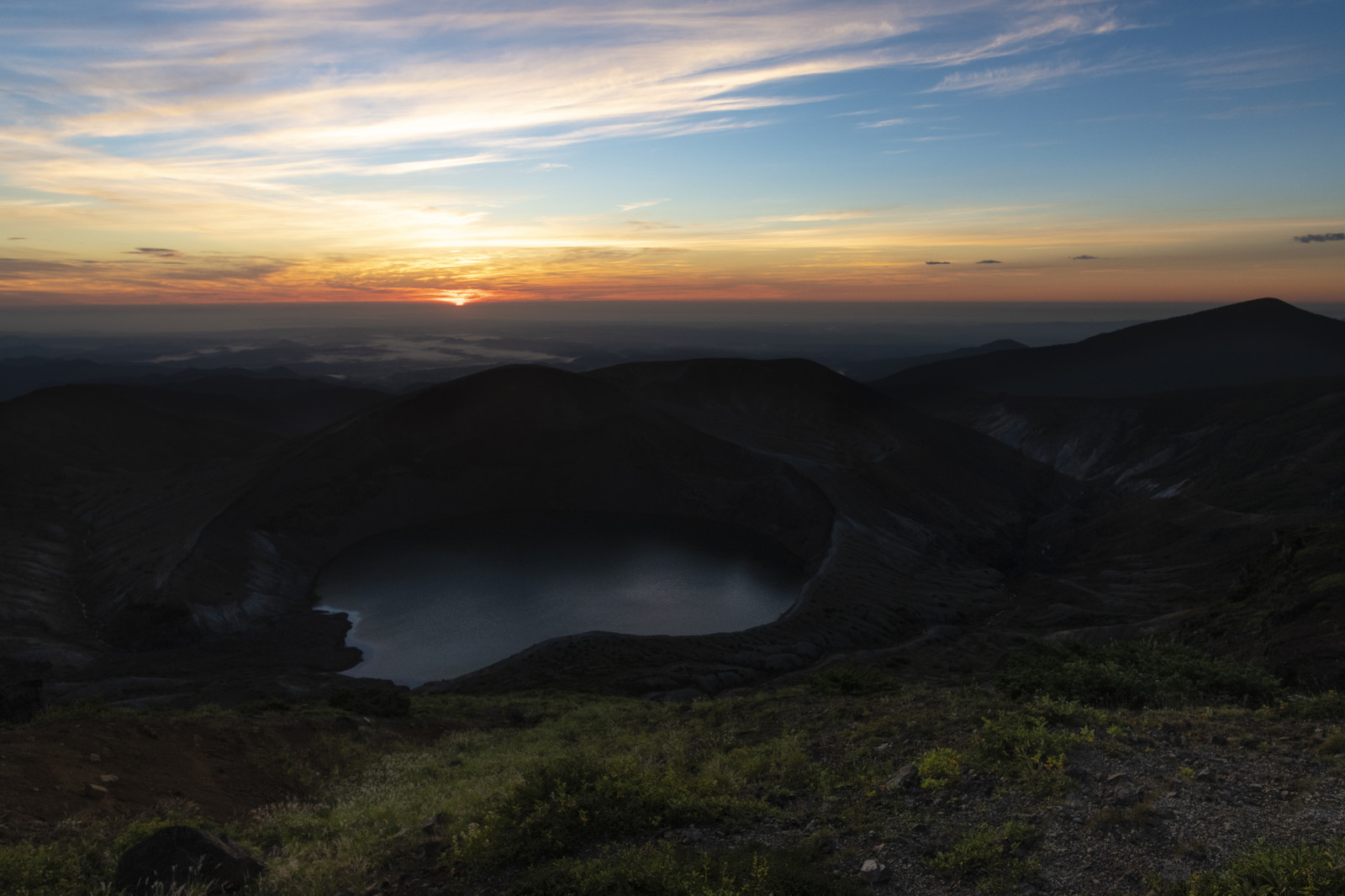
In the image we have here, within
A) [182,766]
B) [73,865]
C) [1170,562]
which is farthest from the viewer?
[1170,562]

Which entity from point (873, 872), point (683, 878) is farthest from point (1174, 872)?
point (683, 878)

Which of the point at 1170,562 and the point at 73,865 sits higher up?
the point at 73,865

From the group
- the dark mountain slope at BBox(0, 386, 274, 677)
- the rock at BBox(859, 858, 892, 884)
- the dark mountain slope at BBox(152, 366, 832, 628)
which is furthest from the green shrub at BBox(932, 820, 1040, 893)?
the dark mountain slope at BBox(152, 366, 832, 628)

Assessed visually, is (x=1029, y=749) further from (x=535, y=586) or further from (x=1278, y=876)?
(x=535, y=586)

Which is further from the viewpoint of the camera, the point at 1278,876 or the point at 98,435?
the point at 98,435

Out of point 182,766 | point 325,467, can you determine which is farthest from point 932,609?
point 325,467

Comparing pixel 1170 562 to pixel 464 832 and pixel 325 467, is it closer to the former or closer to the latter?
pixel 464 832

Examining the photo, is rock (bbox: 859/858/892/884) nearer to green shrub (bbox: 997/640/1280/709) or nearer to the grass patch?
the grass patch
